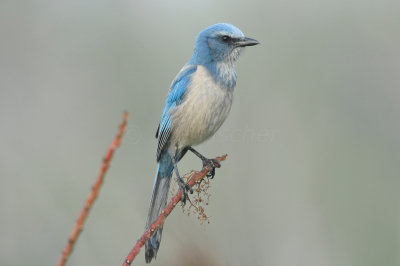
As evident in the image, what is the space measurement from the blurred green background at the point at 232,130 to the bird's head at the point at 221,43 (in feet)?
5.08

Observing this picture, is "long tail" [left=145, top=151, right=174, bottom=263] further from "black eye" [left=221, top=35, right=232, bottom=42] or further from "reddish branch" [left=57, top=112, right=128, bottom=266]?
"reddish branch" [left=57, top=112, right=128, bottom=266]

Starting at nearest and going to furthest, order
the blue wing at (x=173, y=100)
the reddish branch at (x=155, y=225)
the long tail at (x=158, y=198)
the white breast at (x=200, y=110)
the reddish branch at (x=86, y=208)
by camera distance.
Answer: the reddish branch at (x=86, y=208) → the reddish branch at (x=155, y=225) → the long tail at (x=158, y=198) → the white breast at (x=200, y=110) → the blue wing at (x=173, y=100)

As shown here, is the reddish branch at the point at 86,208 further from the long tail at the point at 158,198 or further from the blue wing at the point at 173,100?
the blue wing at the point at 173,100

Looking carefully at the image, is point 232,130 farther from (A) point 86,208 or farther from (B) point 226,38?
(A) point 86,208

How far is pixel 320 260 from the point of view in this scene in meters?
5.01

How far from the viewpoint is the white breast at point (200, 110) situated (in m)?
4.89

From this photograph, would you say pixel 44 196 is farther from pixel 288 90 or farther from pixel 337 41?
pixel 337 41

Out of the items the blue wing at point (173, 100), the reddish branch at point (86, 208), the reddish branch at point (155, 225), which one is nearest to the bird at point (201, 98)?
the blue wing at point (173, 100)

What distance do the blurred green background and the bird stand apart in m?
0.62

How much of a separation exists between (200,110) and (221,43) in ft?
2.42

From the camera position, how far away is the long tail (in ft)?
12.6

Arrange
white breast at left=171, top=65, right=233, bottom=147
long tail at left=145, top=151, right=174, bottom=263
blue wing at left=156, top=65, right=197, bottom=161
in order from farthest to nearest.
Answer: blue wing at left=156, top=65, right=197, bottom=161 → white breast at left=171, top=65, right=233, bottom=147 → long tail at left=145, top=151, right=174, bottom=263

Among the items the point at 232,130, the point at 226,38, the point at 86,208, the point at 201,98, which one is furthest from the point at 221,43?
the point at 86,208

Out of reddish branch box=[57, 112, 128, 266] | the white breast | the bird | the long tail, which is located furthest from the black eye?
reddish branch box=[57, 112, 128, 266]
